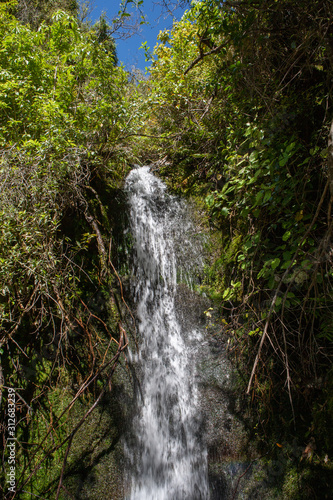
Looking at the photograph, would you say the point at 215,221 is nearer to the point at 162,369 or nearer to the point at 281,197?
the point at 281,197

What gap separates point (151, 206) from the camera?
13.9 ft

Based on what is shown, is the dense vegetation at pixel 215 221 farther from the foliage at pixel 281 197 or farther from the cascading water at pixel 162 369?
the cascading water at pixel 162 369

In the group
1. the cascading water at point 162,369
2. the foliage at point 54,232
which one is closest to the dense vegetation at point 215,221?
the foliage at point 54,232

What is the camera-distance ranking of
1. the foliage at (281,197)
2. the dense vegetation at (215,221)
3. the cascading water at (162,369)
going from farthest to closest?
the cascading water at (162,369)
the dense vegetation at (215,221)
the foliage at (281,197)

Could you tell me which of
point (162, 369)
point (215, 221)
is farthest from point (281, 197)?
point (162, 369)

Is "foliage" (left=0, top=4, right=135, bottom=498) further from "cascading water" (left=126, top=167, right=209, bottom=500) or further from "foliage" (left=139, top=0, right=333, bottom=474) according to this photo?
"foliage" (left=139, top=0, right=333, bottom=474)

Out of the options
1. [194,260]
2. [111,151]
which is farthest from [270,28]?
[194,260]

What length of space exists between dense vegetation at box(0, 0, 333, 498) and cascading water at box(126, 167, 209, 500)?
36 centimetres

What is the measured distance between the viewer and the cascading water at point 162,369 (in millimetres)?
Result: 2855

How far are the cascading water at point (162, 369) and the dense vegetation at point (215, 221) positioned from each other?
1.18 feet

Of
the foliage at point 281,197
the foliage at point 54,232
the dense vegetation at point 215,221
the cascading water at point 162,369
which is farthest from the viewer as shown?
the cascading water at point 162,369

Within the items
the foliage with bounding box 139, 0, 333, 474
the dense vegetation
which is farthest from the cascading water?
the foliage with bounding box 139, 0, 333, 474

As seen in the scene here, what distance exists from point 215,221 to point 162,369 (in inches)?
79.9

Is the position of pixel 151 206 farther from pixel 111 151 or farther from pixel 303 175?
pixel 303 175
